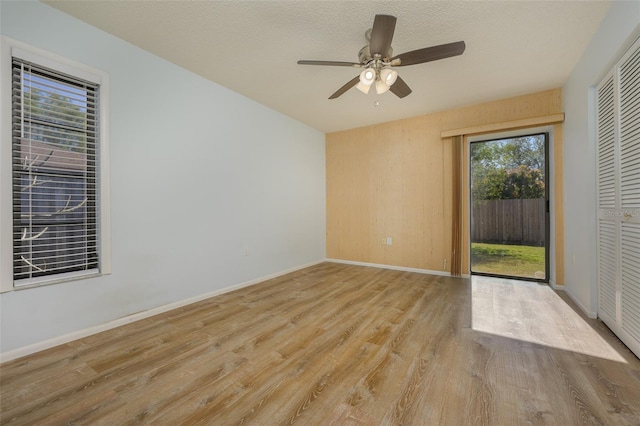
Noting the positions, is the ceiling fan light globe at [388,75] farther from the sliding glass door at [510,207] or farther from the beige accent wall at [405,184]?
the sliding glass door at [510,207]

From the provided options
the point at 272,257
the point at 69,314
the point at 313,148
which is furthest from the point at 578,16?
the point at 69,314

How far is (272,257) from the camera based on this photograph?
13.3 feet

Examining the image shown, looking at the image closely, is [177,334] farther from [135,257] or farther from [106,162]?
[106,162]

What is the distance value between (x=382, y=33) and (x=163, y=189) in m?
2.51

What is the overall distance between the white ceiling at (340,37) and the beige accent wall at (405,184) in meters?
0.48

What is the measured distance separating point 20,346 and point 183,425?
1637mm

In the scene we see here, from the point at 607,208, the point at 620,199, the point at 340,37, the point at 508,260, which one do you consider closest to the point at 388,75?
the point at 340,37

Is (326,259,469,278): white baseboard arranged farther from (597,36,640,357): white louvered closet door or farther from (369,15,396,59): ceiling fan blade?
(369,15,396,59): ceiling fan blade

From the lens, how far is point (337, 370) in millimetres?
1691

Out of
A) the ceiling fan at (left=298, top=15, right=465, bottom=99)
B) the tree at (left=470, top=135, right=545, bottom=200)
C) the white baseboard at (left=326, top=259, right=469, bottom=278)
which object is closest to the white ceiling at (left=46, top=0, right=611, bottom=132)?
the ceiling fan at (left=298, top=15, right=465, bottom=99)

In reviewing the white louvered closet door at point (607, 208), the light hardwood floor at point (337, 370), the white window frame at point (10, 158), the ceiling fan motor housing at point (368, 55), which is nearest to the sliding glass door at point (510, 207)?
the light hardwood floor at point (337, 370)

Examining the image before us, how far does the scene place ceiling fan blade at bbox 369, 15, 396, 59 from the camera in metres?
1.69

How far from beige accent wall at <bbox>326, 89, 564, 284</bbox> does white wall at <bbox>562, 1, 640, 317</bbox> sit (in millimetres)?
298

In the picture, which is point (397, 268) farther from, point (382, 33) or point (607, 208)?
point (382, 33)
